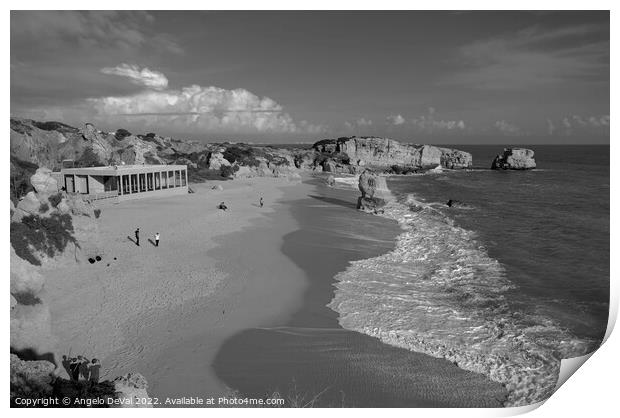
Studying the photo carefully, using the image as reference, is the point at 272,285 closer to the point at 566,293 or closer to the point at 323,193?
the point at 566,293

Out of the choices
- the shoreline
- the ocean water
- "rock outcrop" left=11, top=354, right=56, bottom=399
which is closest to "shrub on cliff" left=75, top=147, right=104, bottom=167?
the ocean water

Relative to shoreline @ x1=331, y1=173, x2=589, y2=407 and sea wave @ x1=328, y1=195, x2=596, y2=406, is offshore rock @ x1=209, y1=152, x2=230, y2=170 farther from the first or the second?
sea wave @ x1=328, y1=195, x2=596, y2=406

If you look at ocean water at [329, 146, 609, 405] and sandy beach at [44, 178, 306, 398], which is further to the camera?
ocean water at [329, 146, 609, 405]

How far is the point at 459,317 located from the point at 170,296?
9.19 m

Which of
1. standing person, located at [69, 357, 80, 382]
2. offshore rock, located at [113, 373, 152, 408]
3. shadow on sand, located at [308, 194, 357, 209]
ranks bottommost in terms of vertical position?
standing person, located at [69, 357, 80, 382]

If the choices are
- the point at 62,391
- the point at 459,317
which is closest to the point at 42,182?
the point at 62,391

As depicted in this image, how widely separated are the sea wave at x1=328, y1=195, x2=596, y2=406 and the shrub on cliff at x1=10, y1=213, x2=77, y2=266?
1012 centimetres

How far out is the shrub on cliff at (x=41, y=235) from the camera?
41.4 feet

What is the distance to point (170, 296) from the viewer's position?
40.8ft

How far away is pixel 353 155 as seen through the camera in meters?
91.0

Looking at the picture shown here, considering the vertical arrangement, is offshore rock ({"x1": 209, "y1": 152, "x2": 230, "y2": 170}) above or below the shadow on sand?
above

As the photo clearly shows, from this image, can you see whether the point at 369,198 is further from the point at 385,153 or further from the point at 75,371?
the point at 385,153

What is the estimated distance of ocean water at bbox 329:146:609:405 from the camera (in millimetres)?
9734

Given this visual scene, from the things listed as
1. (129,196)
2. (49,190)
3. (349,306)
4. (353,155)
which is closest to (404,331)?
(349,306)
